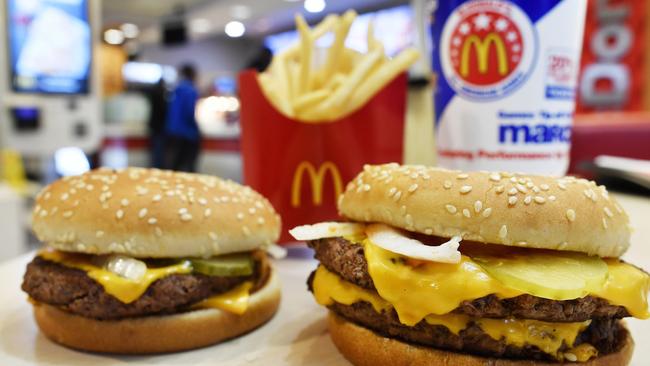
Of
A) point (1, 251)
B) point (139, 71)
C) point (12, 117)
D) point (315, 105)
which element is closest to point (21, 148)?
point (12, 117)

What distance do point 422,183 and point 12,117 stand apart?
409cm

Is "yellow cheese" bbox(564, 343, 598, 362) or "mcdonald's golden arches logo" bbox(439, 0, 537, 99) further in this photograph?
"mcdonald's golden arches logo" bbox(439, 0, 537, 99)

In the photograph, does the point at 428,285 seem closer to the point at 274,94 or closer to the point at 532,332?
the point at 532,332

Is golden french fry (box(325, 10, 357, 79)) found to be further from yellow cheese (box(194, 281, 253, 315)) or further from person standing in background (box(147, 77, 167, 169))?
person standing in background (box(147, 77, 167, 169))

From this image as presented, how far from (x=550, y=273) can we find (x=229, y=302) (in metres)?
0.71

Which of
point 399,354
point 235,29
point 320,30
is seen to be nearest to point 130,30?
point 235,29

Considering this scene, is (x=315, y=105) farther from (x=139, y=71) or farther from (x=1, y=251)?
(x=139, y=71)

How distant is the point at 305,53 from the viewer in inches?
66.7

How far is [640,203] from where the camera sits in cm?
245

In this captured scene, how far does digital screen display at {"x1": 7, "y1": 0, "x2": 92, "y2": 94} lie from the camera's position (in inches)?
161

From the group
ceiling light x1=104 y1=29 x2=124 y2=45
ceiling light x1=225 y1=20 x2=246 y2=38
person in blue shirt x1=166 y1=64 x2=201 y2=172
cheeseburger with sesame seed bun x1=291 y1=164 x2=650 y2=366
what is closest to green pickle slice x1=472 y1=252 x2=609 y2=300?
cheeseburger with sesame seed bun x1=291 y1=164 x2=650 y2=366

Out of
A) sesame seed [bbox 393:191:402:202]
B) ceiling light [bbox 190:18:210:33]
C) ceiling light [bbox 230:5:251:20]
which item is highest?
ceiling light [bbox 230:5:251:20]

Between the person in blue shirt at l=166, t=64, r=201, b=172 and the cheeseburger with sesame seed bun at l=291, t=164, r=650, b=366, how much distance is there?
8377 mm

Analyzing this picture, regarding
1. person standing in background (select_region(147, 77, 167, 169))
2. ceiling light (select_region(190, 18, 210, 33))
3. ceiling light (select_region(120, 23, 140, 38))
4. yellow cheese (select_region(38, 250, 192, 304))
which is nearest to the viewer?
yellow cheese (select_region(38, 250, 192, 304))
